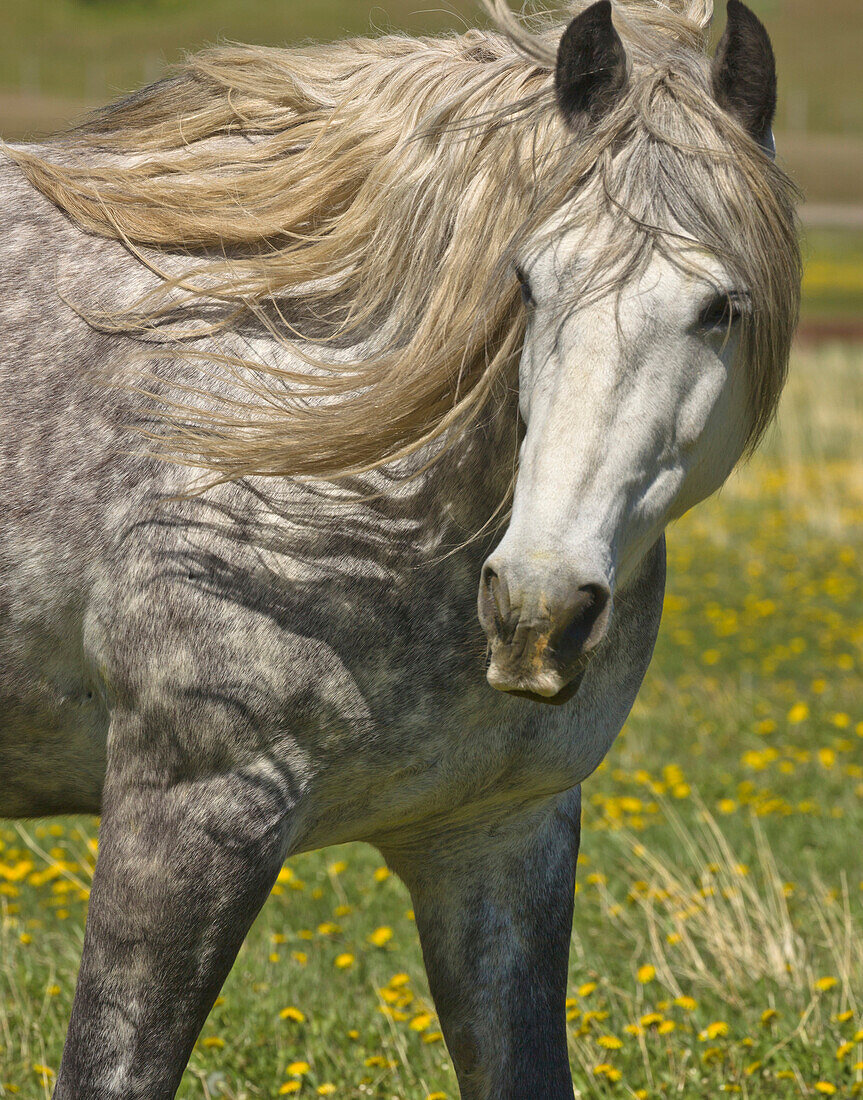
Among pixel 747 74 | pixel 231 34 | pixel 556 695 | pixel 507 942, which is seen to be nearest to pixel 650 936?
pixel 507 942

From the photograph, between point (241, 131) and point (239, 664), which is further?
point (241, 131)

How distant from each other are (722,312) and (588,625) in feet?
1.49

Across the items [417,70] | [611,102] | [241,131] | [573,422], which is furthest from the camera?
[241,131]

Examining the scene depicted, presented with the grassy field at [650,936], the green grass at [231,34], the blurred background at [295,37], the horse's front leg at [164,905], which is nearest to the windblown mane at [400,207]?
the horse's front leg at [164,905]

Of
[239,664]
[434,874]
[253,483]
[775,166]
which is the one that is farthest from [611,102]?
[434,874]

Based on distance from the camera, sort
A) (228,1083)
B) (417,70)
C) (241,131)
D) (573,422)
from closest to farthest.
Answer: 1. (573,422)
2. (417,70)
3. (241,131)
4. (228,1083)

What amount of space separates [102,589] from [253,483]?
28cm

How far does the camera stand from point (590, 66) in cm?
166

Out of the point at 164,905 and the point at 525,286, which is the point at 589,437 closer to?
the point at 525,286

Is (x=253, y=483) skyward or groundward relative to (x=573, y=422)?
groundward

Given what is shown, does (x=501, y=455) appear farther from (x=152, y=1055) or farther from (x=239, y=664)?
(x=152, y=1055)

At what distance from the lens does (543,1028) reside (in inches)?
87.0

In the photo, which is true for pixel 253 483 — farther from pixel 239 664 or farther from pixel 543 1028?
pixel 543 1028

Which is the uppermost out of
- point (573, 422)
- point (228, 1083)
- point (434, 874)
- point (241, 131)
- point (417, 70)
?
point (417, 70)
